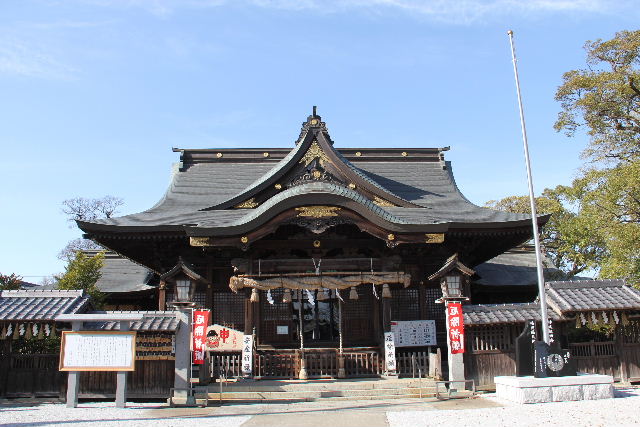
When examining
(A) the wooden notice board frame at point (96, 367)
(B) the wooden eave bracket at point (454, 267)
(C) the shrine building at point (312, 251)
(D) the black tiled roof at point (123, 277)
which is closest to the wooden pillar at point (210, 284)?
(C) the shrine building at point (312, 251)

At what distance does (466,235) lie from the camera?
52.0ft

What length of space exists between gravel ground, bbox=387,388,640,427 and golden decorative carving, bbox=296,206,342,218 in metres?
5.97

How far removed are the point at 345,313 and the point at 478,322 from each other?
4636mm

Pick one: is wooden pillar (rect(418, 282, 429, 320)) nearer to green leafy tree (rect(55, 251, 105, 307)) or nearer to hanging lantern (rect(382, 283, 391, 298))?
hanging lantern (rect(382, 283, 391, 298))

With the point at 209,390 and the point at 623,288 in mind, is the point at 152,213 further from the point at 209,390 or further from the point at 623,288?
the point at 623,288

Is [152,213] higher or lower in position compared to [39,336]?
higher

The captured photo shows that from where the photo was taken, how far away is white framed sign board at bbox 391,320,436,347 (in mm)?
15273

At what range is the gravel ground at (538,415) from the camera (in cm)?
873

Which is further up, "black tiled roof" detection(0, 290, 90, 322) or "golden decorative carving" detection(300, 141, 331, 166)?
"golden decorative carving" detection(300, 141, 331, 166)

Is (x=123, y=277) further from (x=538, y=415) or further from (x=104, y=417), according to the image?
(x=538, y=415)

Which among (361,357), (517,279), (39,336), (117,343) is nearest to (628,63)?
(517,279)

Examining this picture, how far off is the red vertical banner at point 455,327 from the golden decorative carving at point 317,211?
4023 millimetres

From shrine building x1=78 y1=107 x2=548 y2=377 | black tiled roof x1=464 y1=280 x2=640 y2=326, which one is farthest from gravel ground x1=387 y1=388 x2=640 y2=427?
shrine building x1=78 y1=107 x2=548 y2=377

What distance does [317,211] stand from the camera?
14859 millimetres
